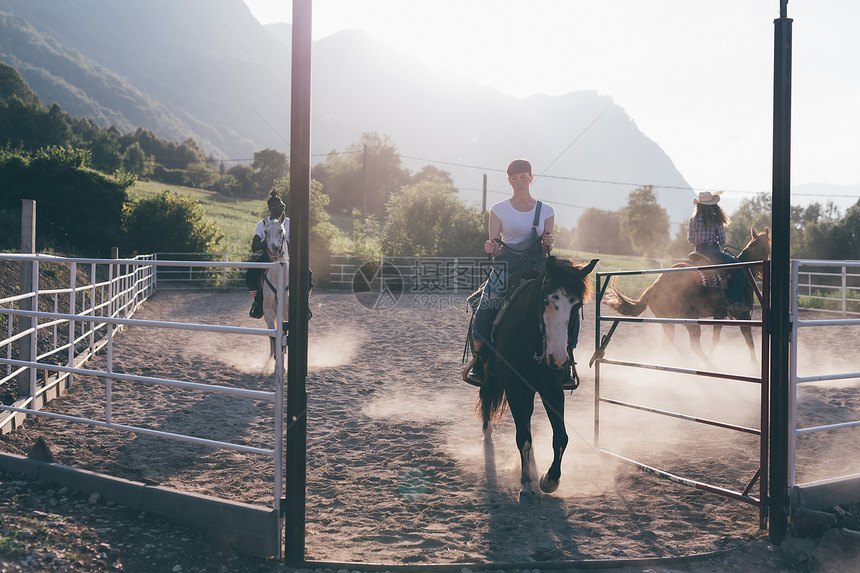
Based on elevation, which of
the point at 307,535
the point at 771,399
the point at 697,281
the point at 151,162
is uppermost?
the point at 151,162

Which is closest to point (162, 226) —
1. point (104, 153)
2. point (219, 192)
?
point (104, 153)

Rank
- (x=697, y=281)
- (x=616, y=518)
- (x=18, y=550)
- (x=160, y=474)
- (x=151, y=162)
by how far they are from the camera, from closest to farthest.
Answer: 1. (x=18, y=550)
2. (x=616, y=518)
3. (x=160, y=474)
4. (x=697, y=281)
5. (x=151, y=162)

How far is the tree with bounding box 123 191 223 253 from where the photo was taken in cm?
2450

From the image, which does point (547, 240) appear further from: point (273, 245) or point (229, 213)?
point (229, 213)

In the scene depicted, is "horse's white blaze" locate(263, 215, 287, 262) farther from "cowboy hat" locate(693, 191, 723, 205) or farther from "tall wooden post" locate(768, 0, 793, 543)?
"tall wooden post" locate(768, 0, 793, 543)

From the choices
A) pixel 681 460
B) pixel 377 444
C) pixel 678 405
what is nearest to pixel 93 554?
pixel 377 444

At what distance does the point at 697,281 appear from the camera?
8.15 meters

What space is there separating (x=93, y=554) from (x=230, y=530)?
687 millimetres

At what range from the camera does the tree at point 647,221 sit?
228 feet

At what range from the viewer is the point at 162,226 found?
24.5 meters

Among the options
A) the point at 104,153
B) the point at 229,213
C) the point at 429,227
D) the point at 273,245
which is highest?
the point at 104,153

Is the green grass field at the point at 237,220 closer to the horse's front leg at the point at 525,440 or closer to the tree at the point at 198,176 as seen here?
the tree at the point at 198,176

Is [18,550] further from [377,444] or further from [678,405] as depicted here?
[678,405]

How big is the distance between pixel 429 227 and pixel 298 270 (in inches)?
1117
